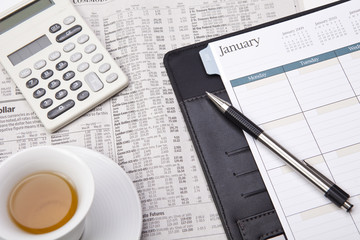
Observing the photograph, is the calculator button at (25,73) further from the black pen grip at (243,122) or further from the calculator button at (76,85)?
the black pen grip at (243,122)

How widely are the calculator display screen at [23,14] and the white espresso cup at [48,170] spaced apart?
0.20 metres

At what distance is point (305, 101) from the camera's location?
0.40 m

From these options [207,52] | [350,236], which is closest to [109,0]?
[207,52]

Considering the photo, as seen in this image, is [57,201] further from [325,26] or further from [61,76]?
[325,26]

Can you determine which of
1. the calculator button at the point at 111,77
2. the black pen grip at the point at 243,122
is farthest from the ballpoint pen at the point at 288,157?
the calculator button at the point at 111,77

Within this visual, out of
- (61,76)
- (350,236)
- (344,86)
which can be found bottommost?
(350,236)

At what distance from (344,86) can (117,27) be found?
0.87 ft

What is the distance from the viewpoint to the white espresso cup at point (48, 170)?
289 mm

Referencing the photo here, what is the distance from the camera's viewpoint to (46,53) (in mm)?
433

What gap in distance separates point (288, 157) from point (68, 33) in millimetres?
275

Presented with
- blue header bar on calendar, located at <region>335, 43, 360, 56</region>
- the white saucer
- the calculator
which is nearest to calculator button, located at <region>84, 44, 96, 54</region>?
the calculator

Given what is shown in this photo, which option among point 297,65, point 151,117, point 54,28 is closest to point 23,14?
point 54,28

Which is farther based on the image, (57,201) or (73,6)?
(73,6)

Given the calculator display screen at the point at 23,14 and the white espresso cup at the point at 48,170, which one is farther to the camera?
the calculator display screen at the point at 23,14
